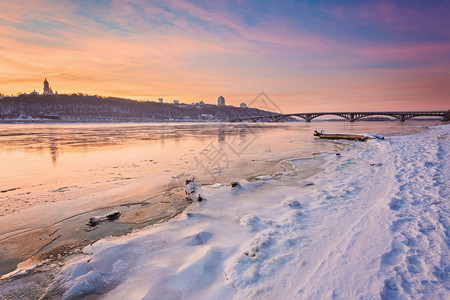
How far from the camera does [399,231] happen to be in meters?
3.96

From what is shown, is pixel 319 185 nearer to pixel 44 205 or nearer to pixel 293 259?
pixel 293 259

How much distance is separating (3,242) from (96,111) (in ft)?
615

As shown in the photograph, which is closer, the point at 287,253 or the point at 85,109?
the point at 287,253

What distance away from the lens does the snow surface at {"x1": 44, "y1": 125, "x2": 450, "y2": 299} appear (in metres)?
2.88

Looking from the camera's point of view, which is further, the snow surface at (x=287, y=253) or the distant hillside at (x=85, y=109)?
the distant hillside at (x=85, y=109)

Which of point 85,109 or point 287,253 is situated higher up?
point 85,109

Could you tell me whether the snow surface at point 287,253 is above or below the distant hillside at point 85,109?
below

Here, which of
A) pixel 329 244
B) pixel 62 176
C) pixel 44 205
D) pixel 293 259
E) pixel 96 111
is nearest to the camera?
pixel 293 259

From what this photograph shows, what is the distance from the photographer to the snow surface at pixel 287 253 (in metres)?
2.88

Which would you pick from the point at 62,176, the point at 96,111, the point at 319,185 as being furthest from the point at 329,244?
the point at 96,111

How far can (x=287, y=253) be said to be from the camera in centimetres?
368

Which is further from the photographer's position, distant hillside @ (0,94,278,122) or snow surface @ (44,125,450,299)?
distant hillside @ (0,94,278,122)

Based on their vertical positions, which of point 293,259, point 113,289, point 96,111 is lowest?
point 113,289

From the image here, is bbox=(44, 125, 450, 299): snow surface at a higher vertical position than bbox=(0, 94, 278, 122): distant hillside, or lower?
lower
